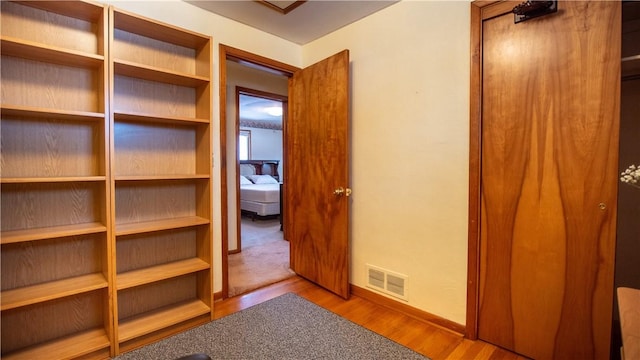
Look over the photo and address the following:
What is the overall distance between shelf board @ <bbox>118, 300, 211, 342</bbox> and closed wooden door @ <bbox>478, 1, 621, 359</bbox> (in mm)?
1887

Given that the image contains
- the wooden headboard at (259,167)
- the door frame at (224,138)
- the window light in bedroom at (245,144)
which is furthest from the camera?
the window light in bedroom at (245,144)

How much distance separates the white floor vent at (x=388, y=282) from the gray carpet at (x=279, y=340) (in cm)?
41

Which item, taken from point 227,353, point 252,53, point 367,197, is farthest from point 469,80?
point 227,353

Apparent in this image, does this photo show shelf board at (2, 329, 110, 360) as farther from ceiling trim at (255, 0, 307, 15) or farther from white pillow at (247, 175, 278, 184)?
white pillow at (247, 175, 278, 184)

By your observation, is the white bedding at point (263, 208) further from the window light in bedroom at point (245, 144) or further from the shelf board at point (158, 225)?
the shelf board at point (158, 225)

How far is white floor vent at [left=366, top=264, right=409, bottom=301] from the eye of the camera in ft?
7.36

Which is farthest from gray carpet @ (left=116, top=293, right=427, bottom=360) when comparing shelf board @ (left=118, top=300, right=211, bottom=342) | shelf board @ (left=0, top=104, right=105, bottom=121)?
shelf board @ (left=0, top=104, right=105, bottom=121)

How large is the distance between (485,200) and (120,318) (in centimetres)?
244

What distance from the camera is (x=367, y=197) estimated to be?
2.48m

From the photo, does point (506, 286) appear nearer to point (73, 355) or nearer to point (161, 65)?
point (73, 355)

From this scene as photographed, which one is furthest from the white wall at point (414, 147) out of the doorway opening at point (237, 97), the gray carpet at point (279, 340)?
the doorway opening at point (237, 97)

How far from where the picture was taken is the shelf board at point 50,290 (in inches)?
57.9

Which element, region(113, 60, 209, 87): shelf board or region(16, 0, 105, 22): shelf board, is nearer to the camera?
region(16, 0, 105, 22): shelf board

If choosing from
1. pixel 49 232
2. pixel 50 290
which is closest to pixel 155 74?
pixel 49 232
